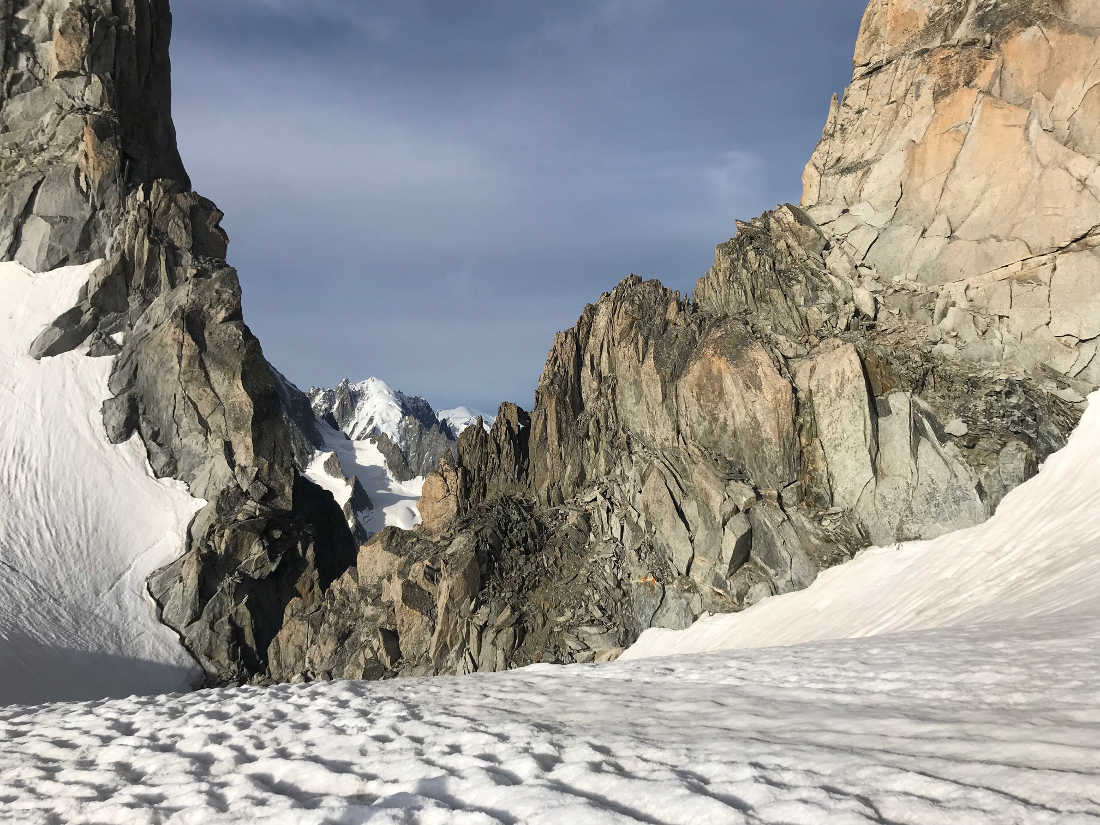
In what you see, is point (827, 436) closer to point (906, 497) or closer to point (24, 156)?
point (906, 497)

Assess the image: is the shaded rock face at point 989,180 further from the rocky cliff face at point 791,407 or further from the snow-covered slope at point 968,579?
the snow-covered slope at point 968,579

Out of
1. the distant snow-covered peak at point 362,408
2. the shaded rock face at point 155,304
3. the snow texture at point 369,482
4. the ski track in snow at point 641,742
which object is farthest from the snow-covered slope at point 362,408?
the ski track in snow at point 641,742

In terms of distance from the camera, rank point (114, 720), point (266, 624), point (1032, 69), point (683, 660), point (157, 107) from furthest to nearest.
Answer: point (157, 107), point (266, 624), point (1032, 69), point (683, 660), point (114, 720)

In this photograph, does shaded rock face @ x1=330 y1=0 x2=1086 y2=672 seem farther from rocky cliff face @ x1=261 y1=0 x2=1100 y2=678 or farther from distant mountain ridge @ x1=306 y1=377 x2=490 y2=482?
distant mountain ridge @ x1=306 y1=377 x2=490 y2=482

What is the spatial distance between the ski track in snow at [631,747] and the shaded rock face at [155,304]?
45.6 metres

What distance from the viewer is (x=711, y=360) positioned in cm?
3628

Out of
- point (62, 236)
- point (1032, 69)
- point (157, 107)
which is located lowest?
point (1032, 69)

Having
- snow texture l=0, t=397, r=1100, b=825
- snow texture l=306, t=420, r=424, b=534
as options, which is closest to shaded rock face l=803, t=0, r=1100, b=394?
snow texture l=0, t=397, r=1100, b=825

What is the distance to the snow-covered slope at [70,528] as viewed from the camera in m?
47.0

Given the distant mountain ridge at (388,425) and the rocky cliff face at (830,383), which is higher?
the distant mountain ridge at (388,425)

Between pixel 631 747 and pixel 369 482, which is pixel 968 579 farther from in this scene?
pixel 369 482

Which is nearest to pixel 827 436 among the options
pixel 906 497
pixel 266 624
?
pixel 906 497

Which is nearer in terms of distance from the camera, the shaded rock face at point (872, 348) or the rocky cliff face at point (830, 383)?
the shaded rock face at point (872, 348)

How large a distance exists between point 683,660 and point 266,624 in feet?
155
